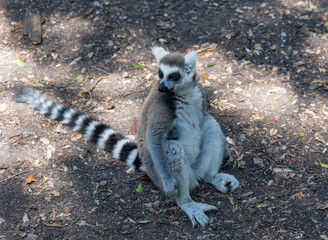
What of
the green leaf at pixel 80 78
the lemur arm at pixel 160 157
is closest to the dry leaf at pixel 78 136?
the green leaf at pixel 80 78

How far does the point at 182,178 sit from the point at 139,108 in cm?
149

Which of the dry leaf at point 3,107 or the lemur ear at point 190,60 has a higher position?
the lemur ear at point 190,60

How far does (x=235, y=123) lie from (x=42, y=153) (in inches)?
89.2

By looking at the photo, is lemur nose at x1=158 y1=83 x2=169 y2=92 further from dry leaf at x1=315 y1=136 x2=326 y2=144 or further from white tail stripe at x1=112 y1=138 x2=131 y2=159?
dry leaf at x1=315 y1=136 x2=326 y2=144

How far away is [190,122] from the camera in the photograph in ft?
13.4

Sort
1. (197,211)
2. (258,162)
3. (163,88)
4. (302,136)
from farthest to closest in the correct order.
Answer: (302,136) < (258,162) < (197,211) < (163,88)

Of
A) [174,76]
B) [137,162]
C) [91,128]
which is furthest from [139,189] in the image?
[174,76]

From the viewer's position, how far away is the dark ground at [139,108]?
12.6 feet

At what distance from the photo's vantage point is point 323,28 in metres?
5.89

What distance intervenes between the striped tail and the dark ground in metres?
0.13

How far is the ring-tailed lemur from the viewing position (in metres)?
3.82

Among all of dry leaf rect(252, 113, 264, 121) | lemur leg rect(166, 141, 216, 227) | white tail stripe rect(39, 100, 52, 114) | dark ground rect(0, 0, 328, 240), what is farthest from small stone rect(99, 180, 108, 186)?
dry leaf rect(252, 113, 264, 121)

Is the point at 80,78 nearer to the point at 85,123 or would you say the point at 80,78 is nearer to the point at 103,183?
the point at 85,123

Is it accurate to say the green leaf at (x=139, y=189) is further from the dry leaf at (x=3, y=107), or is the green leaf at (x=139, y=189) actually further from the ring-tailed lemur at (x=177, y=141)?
the dry leaf at (x=3, y=107)
